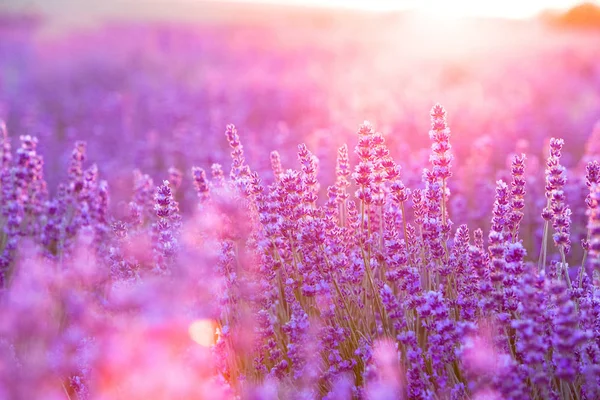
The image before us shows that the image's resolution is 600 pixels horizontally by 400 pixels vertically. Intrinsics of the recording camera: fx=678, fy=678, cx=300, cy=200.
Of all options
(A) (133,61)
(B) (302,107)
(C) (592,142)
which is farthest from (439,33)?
(C) (592,142)

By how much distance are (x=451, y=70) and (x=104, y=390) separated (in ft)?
50.4

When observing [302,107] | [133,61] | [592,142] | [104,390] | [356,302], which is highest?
[133,61]

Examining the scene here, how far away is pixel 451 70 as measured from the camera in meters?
16.7

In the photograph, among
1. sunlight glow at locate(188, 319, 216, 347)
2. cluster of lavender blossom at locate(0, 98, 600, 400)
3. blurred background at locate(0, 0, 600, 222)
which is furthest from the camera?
blurred background at locate(0, 0, 600, 222)

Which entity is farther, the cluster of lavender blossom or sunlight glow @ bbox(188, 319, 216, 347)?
sunlight glow @ bbox(188, 319, 216, 347)

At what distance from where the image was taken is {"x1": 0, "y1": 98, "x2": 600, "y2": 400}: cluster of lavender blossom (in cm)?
235

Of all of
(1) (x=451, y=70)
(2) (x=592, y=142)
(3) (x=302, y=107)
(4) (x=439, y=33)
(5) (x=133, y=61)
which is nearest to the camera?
(2) (x=592, y=142)

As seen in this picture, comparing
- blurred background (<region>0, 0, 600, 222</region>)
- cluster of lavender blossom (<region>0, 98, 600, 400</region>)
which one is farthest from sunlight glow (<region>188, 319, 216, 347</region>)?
blurred background (<region>0, 0, 600, 222</region>)

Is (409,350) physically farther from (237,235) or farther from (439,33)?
(439,33)

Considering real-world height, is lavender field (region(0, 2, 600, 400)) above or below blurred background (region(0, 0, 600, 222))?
below

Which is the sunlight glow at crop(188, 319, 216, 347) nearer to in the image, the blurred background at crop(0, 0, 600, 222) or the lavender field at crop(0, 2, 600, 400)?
the lavender field at crop(0, 2, 600, 400)

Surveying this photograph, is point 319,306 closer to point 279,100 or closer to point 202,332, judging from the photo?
point 202,332

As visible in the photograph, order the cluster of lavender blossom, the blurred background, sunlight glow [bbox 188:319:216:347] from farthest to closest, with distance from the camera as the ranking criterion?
the blurred background → sunlight glow [bbox 188:319:216:347] → the cluster of lavender blossom

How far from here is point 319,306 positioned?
135 inches
